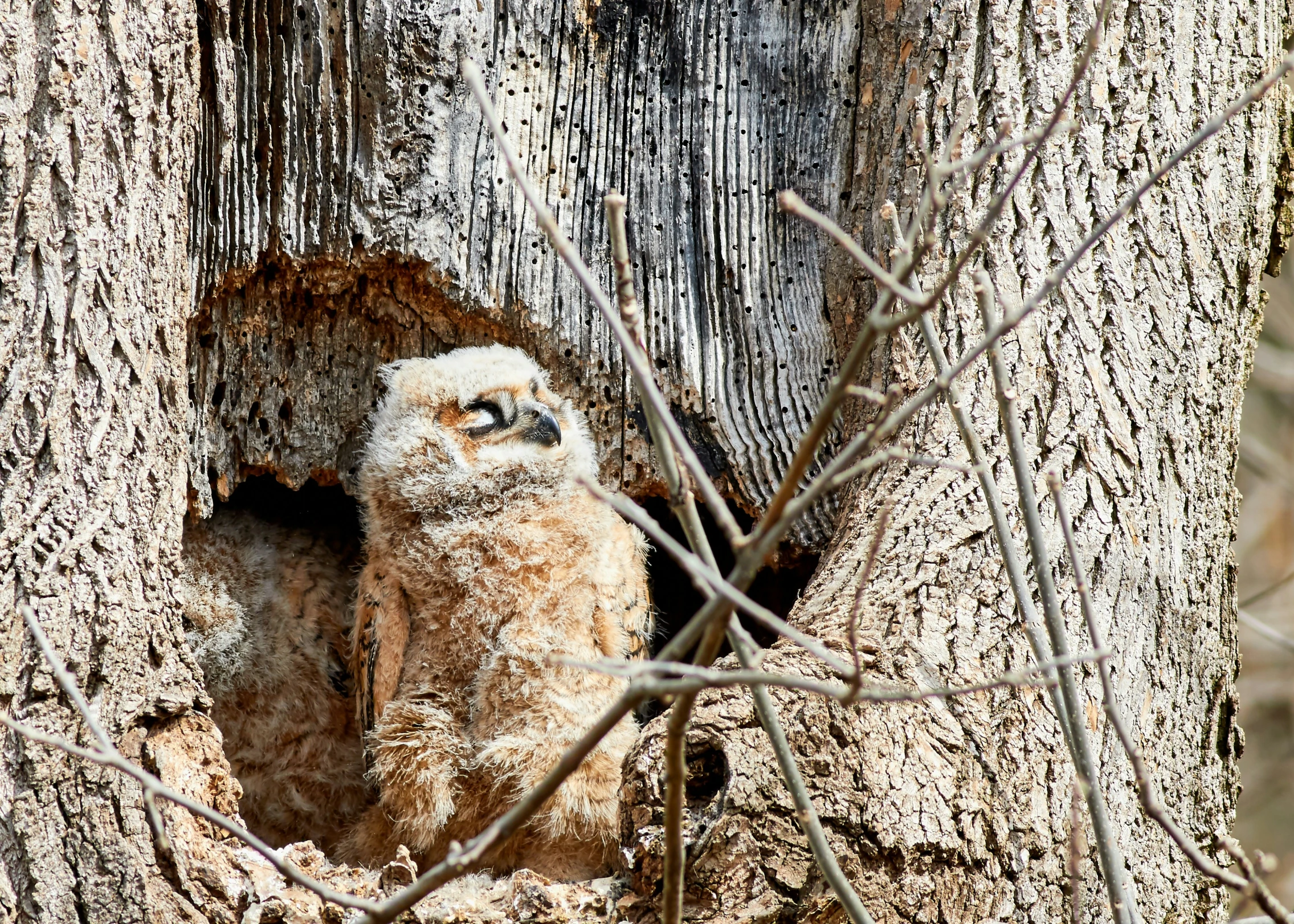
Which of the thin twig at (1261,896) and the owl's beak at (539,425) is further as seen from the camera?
the owl's beak at (539,425)

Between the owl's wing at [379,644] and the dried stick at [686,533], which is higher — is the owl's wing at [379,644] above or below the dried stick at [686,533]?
below

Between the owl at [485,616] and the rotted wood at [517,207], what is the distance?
21 cm

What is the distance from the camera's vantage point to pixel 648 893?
2.62 m

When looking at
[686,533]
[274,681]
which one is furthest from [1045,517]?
[274,681]

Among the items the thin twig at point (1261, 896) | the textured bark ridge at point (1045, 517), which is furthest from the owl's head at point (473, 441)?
the thin twig at point (1261, 896)

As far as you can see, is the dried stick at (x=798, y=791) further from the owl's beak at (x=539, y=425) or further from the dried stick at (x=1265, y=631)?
the owl's beak at (x=539, y=425)

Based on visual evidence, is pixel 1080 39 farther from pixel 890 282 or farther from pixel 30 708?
pixel 30 708

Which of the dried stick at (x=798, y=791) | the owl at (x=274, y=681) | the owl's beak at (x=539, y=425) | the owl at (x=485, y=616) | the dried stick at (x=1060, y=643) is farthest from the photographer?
the owl at (x=274, y=681)

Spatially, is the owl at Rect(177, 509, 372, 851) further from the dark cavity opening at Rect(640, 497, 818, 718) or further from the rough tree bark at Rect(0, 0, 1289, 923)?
the dark cavity opening at Rect(640, 497, 818, 718)

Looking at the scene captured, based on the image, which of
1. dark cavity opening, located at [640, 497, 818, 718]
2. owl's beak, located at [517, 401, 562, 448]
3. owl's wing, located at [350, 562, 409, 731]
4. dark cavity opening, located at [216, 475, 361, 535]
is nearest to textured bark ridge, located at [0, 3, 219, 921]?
owl's wing, located at [350, 562, 409, 731]

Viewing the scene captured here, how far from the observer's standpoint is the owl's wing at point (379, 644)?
3.54 metres

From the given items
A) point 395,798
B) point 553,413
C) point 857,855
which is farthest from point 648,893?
point 553,413

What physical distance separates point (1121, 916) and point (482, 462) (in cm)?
225

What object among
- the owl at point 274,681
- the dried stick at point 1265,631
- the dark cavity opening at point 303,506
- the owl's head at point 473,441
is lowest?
the owl at point 274,681
